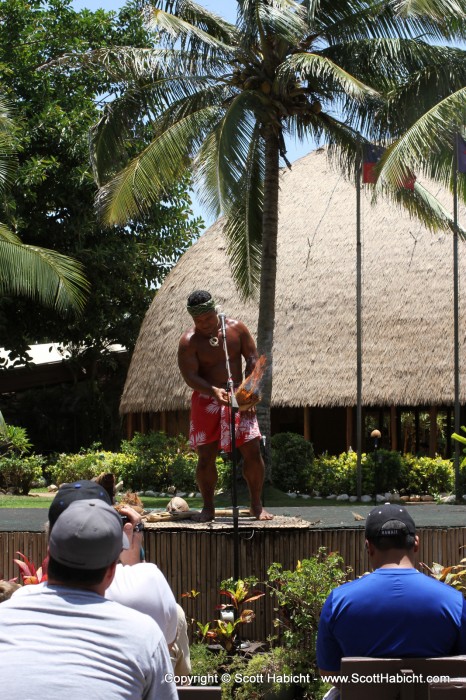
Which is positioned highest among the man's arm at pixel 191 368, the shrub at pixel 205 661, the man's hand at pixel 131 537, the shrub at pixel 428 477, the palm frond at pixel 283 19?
the palm frond at pixel 283 19

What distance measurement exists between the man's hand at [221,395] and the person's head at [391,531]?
3.00 meters

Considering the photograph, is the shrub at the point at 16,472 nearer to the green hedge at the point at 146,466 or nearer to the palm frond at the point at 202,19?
the green hedge at the point at 146,466

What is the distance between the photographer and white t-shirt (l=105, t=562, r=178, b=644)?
11.3ft

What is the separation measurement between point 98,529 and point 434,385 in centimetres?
1633

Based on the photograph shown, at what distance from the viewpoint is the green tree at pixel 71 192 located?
2161cm

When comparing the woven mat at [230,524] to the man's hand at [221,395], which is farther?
the woven mat at [230,524]

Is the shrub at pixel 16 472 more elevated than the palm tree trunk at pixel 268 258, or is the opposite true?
the palm tree trunk at pixel 268 258

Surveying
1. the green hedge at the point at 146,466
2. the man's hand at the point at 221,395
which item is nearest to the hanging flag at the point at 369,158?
the green hedge at the point at 146,466

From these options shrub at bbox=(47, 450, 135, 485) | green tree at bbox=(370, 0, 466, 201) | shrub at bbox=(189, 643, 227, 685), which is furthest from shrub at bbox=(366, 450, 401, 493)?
shrub at bbox=(189, 643, 227, 685)

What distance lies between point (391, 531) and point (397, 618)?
11.0 inches

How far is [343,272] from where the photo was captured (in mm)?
20328

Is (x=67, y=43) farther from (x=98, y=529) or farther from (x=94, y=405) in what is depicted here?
(x=98, y=529)

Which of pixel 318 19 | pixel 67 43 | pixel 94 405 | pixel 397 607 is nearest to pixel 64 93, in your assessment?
pixel 67 43

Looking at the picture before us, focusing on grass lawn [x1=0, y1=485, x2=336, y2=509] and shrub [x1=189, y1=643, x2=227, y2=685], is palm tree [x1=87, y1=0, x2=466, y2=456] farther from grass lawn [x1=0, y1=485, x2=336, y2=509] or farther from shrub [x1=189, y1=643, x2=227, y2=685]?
shrub [x1=189, y1=643, x2=227, y2=685]
